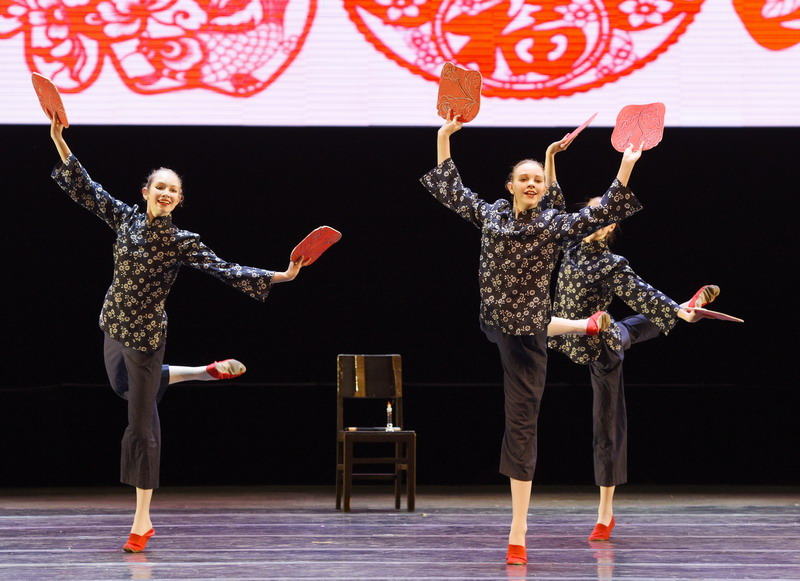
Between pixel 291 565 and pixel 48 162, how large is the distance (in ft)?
8.93

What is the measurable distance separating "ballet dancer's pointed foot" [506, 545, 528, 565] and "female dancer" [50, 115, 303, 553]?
95 centimetres

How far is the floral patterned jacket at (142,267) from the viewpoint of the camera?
314 cm

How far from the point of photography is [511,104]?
14.4 ft

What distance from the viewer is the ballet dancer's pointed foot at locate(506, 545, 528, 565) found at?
2953 millimetres

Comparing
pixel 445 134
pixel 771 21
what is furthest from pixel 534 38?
pixel 445 134

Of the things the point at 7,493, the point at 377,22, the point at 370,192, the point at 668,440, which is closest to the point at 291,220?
the point at 370,192

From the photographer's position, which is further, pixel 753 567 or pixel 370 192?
pixel 370 192

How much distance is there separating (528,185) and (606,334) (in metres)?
0.69

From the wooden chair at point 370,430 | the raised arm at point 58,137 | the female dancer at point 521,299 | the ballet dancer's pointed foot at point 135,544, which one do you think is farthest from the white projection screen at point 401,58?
the ballet dancer's pointed foot at point 135,544

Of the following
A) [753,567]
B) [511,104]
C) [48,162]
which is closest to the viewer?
[753,567]

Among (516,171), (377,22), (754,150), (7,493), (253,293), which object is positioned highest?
(377,22)

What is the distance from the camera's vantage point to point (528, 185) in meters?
3.03

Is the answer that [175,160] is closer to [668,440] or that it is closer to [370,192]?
[370,192]

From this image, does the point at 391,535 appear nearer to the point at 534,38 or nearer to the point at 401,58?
the point at 401,58
